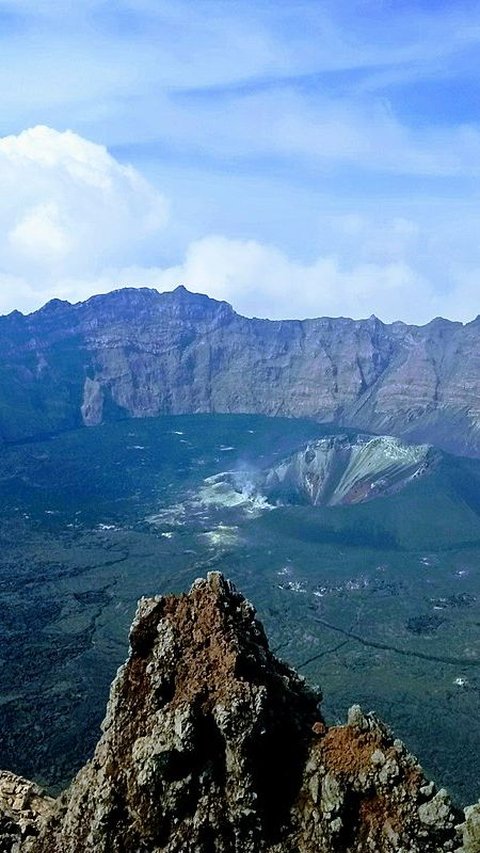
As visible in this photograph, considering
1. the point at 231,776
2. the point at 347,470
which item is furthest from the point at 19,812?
the point at 347,470

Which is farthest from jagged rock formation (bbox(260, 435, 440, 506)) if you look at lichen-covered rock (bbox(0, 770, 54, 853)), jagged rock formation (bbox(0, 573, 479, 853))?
jagged rock formation (bbox(0, 573, 479, 853))

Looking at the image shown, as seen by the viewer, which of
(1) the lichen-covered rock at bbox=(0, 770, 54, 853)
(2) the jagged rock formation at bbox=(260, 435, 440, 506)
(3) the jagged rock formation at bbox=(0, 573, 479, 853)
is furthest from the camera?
(2) the jagged rock formation at bbox=(260, 435, 440, 506)

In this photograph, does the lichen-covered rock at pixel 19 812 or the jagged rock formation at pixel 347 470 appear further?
the jagged rock formation at pixel 347 470

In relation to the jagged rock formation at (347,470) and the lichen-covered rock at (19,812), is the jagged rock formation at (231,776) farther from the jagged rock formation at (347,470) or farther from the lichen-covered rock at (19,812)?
the jagged rock formation at (347,470)

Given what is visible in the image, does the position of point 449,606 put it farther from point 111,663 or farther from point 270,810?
point 270,810

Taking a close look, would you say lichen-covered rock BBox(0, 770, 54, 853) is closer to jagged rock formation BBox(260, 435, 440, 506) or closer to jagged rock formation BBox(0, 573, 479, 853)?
jagged rock formation BBox(0, 573, 479, 853)

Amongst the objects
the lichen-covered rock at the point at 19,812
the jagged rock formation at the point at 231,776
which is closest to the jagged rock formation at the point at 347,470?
the lichen-covered rock at the point at 19,812

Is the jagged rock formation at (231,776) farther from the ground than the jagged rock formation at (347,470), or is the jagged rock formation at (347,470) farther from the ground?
the jagged rock formation at (231,776)
